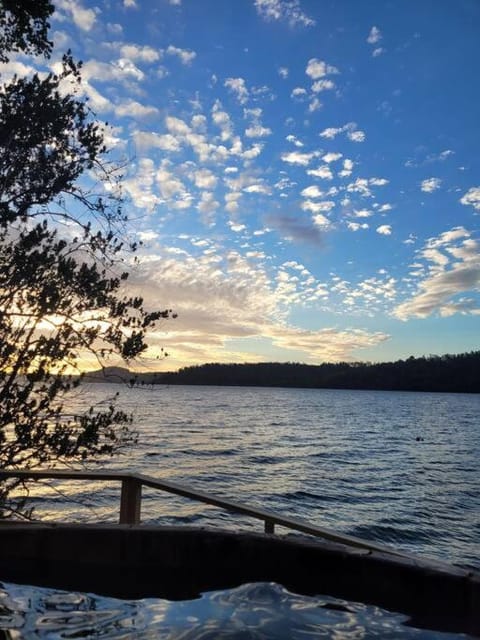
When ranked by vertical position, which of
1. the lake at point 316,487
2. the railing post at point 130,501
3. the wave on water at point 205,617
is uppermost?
the railing post at point 130,501

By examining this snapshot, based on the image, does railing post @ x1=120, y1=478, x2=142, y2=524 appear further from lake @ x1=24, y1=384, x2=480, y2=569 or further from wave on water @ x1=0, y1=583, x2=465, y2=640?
lake @ x1=24, y1=384, x2=480, y2=569

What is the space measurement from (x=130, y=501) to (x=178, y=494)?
2.63 ft

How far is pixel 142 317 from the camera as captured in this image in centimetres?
713

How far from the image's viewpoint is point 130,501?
473 cm

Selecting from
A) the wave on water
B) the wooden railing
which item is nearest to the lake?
the wooden railing

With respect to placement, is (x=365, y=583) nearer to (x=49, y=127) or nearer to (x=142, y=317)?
(x=142, y=317)

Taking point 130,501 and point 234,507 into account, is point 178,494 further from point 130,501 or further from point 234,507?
point 130,501

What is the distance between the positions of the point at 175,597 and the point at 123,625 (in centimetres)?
49

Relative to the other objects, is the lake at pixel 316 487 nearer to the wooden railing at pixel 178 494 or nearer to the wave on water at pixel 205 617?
the wooden railing at pixel 178 494

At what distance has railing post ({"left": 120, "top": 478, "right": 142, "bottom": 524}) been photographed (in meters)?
4.72

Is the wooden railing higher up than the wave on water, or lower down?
higher up

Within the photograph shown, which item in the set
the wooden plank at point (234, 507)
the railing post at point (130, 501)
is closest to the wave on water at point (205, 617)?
the wooden plank at point (234, 507)

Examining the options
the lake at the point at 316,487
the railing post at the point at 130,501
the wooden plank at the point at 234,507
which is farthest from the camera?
the lake at the point at 316,487

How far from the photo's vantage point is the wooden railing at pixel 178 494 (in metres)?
3.57
